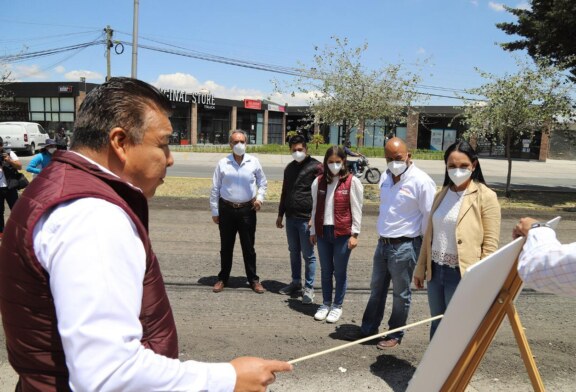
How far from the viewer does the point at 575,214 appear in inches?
484

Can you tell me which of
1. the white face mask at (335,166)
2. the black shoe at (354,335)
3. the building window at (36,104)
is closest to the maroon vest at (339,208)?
the white face mask at (335,166)

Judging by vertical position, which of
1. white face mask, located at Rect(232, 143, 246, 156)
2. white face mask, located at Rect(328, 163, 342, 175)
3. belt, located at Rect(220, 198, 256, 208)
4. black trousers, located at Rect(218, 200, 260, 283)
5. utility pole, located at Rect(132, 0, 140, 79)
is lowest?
black trousers, located at Rect(218, 200, 260, 283)

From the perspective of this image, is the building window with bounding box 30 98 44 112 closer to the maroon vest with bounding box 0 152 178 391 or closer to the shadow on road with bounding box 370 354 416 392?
the shadow on road with bounding box 370 354 416 392

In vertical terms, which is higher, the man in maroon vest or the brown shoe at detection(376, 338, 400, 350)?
the man in maroon vest

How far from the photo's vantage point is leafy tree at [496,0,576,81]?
1345cm

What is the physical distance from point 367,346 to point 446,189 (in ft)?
5.77

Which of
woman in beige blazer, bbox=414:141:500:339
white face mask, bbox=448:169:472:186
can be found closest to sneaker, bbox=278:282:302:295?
woman in beige blazer, bbox=414:141:500:339

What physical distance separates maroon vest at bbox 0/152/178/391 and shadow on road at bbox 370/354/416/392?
2.95 meters

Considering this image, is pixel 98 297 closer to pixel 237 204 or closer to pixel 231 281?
pixel 237 204

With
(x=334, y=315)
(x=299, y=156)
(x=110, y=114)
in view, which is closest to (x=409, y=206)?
(x=334, y=315)

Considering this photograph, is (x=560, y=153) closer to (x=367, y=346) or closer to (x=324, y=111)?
(x=324, y=111)

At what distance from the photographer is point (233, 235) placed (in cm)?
597

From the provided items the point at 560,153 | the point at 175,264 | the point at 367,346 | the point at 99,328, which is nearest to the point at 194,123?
the point at 560,153

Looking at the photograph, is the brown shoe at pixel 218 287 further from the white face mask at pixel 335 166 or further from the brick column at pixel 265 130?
the brick column at pixel 265 130
